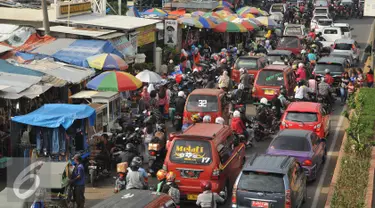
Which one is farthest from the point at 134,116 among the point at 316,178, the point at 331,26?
the point at 331,26

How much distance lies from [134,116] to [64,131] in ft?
17.8

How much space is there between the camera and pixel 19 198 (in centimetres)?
1447

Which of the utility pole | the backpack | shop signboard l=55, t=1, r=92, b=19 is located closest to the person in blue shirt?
the backpack

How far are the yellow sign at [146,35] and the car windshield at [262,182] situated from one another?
1672 centimetres

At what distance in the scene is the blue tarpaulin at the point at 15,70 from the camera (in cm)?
2122

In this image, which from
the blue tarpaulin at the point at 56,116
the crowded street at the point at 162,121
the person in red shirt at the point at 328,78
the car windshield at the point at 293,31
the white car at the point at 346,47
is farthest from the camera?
the car windshield at the point at 293,31

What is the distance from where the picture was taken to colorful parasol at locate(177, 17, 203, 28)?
1469 inches

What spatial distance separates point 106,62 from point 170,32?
11.2 metres

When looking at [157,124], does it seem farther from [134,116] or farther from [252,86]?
[252,86]

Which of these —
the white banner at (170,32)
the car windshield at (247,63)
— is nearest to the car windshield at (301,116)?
the car windshield at (247,63)

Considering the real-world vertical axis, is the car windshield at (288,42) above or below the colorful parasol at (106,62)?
below

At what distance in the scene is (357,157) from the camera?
19125 millimetres

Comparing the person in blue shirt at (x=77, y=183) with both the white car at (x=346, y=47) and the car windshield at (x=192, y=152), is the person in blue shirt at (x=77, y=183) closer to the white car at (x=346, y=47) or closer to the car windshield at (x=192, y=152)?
the car windshield at (x=192, y=152)

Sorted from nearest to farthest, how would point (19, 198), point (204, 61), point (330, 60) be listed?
1. point (19, 198)
2. point (330, 60)
3. point (204, 61)
